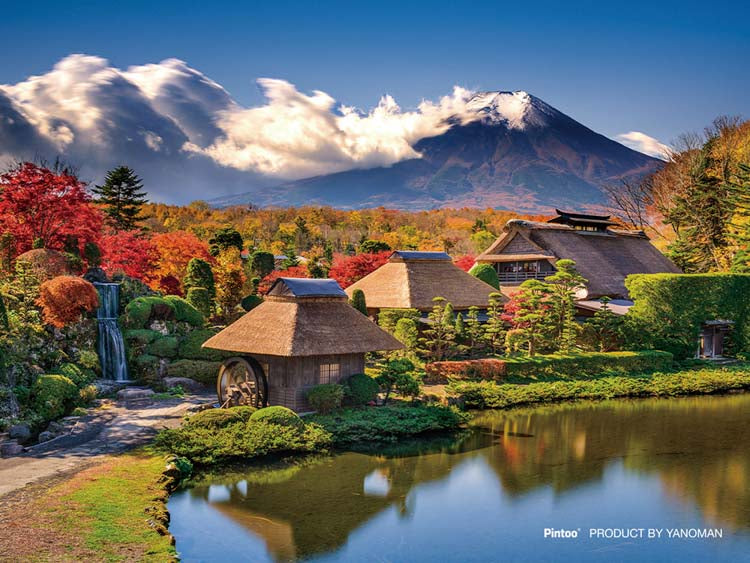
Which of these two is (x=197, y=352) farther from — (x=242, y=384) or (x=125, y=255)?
(x=125, y=255)

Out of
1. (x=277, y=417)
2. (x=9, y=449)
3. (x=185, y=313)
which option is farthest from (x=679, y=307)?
(x=9, y=449)

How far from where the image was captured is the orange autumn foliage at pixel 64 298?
23922mm

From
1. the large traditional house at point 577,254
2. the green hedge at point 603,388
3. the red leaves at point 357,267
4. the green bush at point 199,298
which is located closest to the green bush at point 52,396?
the green bush at point 199,298

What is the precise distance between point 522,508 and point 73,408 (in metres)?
15.0

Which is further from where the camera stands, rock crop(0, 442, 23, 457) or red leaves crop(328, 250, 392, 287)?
red leaves crop(328, 250, 392, 287)

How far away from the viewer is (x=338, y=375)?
22.5 meters

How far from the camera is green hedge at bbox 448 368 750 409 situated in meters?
25.4

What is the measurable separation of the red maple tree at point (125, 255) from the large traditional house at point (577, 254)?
2153 cm

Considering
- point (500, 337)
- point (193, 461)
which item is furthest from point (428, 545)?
point (500, 337)

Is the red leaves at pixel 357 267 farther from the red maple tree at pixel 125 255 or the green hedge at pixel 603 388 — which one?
the green hedge at pixel 603 388

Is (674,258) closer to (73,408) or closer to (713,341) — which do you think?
(713,341)

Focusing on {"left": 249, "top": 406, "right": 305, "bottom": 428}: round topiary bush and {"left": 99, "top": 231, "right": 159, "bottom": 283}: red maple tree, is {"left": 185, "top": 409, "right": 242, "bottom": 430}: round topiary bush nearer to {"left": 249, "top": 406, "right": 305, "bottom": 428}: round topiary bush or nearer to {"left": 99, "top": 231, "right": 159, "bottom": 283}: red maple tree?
{"left": 249, "top": 406, "right": 305, "bottom": 428}: round topiary bush

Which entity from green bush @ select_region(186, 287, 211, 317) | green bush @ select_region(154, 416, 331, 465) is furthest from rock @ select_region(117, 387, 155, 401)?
green bush @ select_region(186, 287, 211, 317)

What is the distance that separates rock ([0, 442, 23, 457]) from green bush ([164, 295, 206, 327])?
11.5 m
